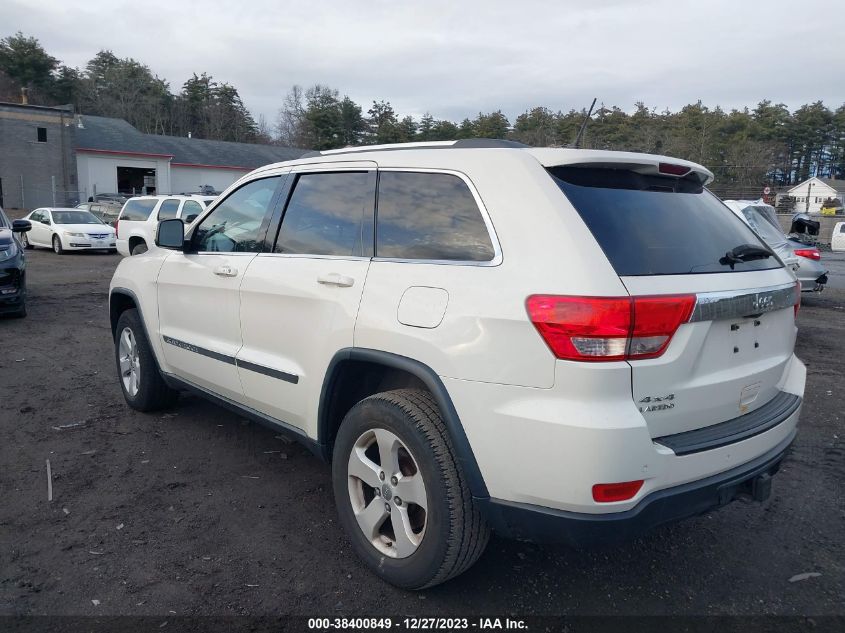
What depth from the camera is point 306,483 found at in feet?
13.2

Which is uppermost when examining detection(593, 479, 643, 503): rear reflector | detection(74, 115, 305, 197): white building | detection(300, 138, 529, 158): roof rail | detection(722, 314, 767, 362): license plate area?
detection(74, 115, 305, 197): white building

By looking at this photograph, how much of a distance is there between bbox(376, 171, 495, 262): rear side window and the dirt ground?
1502 mm

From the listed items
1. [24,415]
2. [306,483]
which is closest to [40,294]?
[24,415]

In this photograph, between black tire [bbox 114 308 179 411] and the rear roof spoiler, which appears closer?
the rear roof spoiler

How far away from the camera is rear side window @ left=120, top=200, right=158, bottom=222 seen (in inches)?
650

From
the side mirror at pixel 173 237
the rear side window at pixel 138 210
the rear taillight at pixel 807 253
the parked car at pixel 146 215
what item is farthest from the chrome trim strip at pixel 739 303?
the rear side window at pixel 138 210

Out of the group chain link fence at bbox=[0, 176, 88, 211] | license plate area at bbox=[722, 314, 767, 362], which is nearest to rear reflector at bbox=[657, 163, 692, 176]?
license plate area at bbox=[722, 314, 767, 362]

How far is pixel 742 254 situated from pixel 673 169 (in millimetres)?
489

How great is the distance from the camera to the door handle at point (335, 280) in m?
3.10

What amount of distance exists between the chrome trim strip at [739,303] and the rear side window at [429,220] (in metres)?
0.82

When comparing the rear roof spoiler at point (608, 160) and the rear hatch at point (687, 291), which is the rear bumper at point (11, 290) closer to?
the rear roof spoiler at point (608, 160)

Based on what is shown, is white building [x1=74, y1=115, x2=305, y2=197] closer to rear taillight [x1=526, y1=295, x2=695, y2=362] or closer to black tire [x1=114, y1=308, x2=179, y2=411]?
black tire [x1=114, y1=308, x2=179, y2=411]

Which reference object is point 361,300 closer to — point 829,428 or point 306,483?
point 306,483

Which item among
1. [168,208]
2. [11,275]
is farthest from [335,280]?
[168,208]
